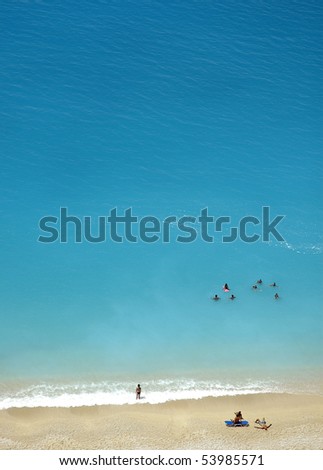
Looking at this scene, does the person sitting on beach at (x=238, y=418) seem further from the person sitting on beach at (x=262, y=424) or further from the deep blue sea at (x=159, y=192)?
the deep blue sea at (x=159, y=192)

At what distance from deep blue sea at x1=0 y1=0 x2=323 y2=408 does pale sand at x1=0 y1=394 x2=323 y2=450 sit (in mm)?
877

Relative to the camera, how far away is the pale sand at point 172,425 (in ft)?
121

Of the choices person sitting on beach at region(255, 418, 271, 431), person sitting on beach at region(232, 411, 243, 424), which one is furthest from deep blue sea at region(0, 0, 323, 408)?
person sitting on beach at region(255, 418, 271, 431)

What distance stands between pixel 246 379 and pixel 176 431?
564cm

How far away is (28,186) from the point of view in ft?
169

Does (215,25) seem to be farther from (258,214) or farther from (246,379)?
(246,379)

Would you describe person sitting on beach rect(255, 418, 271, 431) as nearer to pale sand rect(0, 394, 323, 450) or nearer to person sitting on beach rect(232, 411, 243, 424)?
pale sand rect(0, 394, 323, 450)

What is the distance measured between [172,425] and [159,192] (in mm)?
17894

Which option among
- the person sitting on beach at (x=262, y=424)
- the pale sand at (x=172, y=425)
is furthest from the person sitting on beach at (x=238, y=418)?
the person sitting on beach at (x=262, y=424)

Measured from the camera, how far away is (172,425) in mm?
38219

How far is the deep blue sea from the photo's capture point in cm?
4244

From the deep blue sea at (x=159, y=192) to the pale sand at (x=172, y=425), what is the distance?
877 mm
